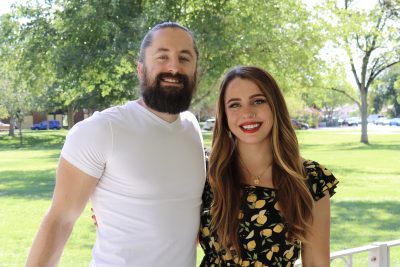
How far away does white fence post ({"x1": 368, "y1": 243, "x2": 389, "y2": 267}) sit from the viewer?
3.96m

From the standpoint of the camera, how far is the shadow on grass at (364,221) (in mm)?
8803

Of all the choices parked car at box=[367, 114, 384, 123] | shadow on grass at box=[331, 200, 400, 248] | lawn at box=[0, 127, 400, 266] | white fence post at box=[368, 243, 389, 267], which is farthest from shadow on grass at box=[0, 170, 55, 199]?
parked car at box=[367, 114, 384, 123]

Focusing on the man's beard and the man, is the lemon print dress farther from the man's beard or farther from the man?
the man's beard

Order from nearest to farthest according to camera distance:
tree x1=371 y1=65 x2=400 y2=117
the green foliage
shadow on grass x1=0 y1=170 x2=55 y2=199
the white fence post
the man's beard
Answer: the man's beard → the white fence post → the green foliage → shadow on grass x1=0 y1=170 x2=55 y2=199 → tree x1=371 y1=65 x2=400 y2=117

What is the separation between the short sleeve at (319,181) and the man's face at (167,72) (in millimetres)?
672

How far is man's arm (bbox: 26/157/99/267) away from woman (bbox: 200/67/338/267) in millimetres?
630

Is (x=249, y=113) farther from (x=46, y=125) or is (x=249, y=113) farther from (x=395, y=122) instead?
(x=395, y=122)

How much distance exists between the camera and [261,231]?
2607 millimetres

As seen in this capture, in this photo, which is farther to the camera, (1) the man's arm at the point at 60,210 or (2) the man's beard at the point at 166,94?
(2) the man's beard at the point at 166,94

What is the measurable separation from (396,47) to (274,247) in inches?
1239

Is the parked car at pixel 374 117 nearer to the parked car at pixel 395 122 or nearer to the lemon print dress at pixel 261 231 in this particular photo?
the parked car at pixel 395 122

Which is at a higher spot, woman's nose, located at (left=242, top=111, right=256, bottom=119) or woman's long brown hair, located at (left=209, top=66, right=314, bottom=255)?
woman's nose, located at (left=242, top=111, right=256, bottom=119)

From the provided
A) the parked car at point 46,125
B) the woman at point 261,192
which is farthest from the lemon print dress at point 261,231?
the parked car at point 46,125

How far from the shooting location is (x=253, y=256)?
2611 millimetres
